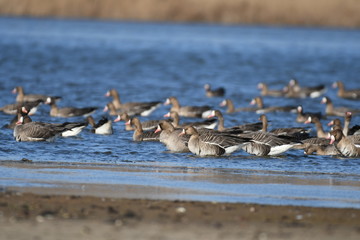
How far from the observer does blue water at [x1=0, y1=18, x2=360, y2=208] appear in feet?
38.3

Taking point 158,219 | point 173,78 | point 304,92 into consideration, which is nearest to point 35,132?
point 158,219

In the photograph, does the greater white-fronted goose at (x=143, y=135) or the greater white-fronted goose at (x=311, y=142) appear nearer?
the greater white-fronted goose at (x=311, y=142)

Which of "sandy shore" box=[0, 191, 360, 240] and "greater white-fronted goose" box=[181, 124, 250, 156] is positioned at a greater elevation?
"sandy shore" box=[0, 191, 360, 240]

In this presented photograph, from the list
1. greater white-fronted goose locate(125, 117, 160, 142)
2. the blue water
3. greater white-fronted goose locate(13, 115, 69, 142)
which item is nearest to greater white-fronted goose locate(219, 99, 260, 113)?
the blue water

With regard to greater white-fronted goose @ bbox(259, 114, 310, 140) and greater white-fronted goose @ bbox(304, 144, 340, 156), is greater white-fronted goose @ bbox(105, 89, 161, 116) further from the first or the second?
greater white-fronted goose @ bbox(304, 144, 340, 156)

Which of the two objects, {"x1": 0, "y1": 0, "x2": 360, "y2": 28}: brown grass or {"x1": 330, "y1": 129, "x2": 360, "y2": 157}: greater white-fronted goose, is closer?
{"x1": 330, "y1": 129, "x2": 360, "y2": 157}: greater white-fronted goose

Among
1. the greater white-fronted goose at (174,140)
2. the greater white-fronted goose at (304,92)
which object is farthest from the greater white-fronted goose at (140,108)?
the greater white-fronted goose at (304,92)

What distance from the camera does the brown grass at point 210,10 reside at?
63.1 m

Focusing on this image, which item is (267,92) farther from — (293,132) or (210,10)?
(210,10)

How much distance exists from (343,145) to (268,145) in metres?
1.50

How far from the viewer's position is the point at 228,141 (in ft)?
48.3

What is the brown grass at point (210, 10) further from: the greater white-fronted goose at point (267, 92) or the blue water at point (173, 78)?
the greater white-fronted goose at point (267, 92)

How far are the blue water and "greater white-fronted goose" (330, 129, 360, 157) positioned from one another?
24 cm

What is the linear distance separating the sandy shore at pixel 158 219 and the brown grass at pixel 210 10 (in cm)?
5468
